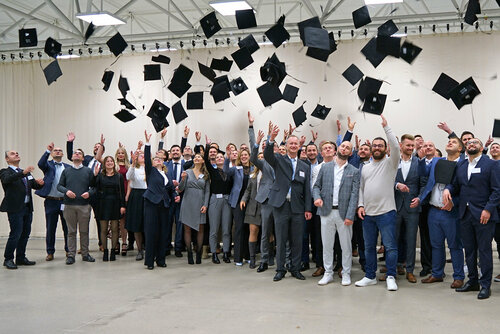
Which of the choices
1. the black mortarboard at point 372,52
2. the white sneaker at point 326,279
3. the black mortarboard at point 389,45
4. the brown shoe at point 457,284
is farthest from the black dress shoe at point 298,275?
the black mortarboard at point 372,52

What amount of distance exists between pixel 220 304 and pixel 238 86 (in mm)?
4766

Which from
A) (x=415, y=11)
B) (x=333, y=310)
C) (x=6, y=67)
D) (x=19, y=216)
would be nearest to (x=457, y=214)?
(x=333, y=310)

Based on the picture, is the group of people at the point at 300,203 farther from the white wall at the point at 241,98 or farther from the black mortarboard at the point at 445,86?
the white wall at the point at 241,98

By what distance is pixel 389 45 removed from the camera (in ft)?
20.5

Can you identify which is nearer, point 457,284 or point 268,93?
point 457,284

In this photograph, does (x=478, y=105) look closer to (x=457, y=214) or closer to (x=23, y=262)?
(x=457, y=214)

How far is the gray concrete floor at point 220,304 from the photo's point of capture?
3.63m

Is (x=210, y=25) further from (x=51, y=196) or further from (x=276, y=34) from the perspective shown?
(x=51, y=196)

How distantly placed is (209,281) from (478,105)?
5234 mm

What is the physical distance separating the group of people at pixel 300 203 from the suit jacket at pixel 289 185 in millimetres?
11

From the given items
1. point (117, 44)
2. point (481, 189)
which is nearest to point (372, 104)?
point (481, 189)

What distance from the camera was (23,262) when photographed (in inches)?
248

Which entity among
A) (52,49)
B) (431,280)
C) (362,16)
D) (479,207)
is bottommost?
(431,280)

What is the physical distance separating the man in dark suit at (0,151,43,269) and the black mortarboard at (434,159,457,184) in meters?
4.41
